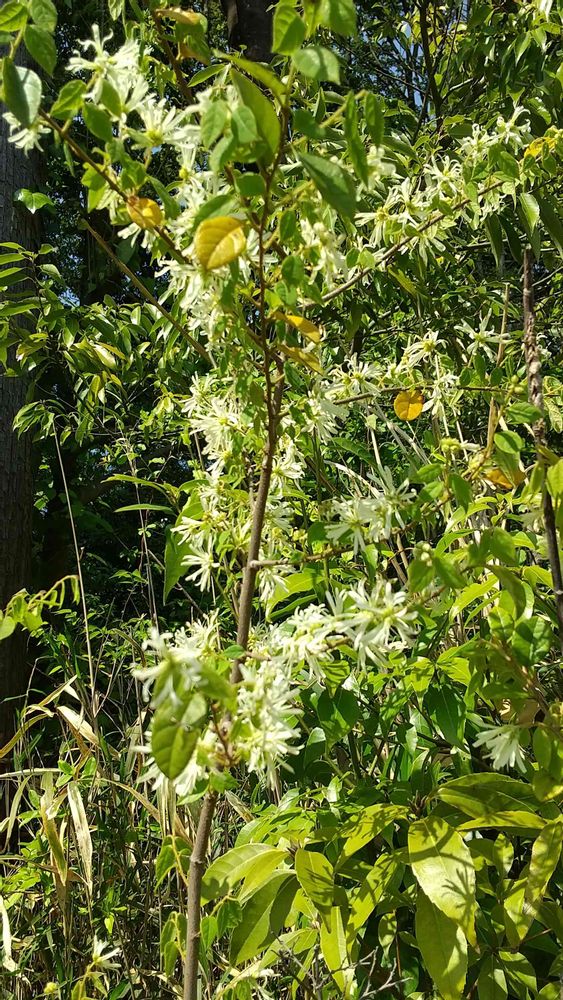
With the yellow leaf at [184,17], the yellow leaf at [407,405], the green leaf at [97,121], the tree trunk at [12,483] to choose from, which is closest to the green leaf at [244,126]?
the green leaf at [97,121]

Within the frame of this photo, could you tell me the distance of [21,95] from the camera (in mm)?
474

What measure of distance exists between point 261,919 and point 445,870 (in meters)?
0.19

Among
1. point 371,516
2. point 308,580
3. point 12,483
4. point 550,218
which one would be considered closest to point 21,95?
point 371,516

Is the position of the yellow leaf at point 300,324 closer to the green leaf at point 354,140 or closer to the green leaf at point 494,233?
the green leaf at point 354,140

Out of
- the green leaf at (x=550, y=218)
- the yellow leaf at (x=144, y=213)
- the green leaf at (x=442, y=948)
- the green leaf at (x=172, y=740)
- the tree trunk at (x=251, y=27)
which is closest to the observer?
the green leaf at (x=172, y=740)

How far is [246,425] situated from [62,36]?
392 centimetres

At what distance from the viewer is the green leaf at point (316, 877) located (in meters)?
0.72

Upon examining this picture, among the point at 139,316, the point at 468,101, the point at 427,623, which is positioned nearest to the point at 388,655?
the point at 427,623

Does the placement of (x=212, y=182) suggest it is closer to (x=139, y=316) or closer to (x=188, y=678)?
(x=188, y=678)

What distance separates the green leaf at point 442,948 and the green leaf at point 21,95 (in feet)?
2.28

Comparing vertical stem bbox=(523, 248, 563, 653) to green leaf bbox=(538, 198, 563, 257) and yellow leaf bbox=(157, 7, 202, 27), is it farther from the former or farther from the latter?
green leaf bbox=(538, 198, 563, 257)

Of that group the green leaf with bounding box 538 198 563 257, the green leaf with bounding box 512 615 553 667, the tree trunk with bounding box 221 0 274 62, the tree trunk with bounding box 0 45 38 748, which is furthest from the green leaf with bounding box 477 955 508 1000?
the tree trunk with bounding box 221 0 274 62

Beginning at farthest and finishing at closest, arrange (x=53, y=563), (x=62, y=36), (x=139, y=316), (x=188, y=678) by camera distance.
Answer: (x=62, y=36) < (x=53, y=563) < (x=139, y=316) < (x=188, y=678)

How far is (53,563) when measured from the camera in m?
3.07
